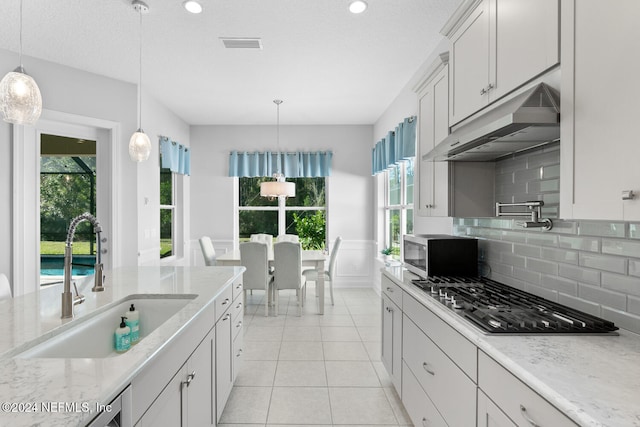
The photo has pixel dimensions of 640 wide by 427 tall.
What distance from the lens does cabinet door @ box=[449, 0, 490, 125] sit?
5.80 ft

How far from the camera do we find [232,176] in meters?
6.02

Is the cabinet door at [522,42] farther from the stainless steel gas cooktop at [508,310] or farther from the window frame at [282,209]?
the window frame at [282,209]

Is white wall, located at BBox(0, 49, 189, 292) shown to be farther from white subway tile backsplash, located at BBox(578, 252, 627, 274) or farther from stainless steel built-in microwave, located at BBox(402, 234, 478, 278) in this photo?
white subway tile backsplash, located at BBox(578, 252, 627, 274)

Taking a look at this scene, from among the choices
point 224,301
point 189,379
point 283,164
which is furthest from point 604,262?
point 283,164

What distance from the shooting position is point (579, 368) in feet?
3.30

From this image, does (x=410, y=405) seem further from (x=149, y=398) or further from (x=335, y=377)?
(x=149, y=398)

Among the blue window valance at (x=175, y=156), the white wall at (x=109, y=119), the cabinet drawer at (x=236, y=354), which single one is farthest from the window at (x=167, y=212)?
the cabinet drawer at (x=236, y=354)

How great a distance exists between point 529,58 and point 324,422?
7.39 ft

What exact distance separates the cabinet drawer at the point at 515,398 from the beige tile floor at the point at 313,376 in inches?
48.1

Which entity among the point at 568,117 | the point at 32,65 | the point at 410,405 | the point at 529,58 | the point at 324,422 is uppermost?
the point at 32,65

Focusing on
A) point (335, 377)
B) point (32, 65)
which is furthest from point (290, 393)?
point (32, 65)

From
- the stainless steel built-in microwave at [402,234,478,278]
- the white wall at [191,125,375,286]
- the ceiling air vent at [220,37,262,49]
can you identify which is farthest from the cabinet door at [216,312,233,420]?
the white wall at [191,125,375,286]

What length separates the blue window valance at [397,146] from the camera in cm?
377

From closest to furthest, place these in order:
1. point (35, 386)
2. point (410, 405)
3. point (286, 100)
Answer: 1. point (35, 386)
2. point (410, 405)
3. point (286, 100)
